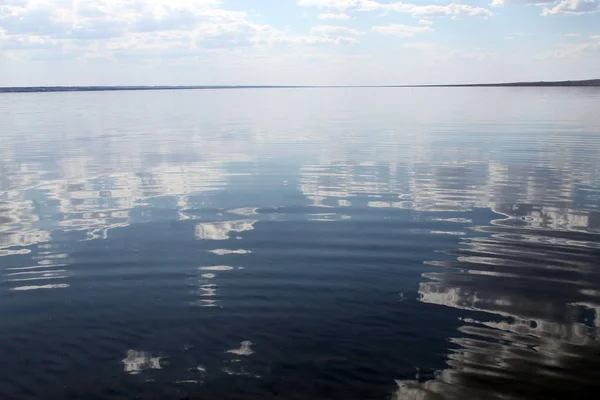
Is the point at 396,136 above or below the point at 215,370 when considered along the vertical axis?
above

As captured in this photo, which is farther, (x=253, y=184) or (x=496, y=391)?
(x=253, y=184)

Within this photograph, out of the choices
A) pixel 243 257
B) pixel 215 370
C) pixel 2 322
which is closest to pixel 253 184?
pixel 243 257

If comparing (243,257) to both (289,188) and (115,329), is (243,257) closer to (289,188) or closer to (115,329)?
(115,329)

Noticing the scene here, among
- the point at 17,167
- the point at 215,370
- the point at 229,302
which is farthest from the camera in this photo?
the point at 17,167

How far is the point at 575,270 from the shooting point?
1162 centimetres

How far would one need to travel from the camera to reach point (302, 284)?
1102 cm

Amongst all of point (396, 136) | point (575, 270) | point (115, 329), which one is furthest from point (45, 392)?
point (396, 136)

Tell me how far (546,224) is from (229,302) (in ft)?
28.8

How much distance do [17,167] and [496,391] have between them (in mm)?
24416

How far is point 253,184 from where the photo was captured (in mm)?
21406

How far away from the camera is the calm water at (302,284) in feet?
25.4

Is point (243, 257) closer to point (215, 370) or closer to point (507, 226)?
point (215, 370)

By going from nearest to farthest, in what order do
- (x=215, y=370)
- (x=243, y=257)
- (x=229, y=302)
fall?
(x=215, y=370) < (x=229, y=302) < (x=243, y=257)

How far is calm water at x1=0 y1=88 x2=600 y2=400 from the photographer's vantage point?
773 cm
